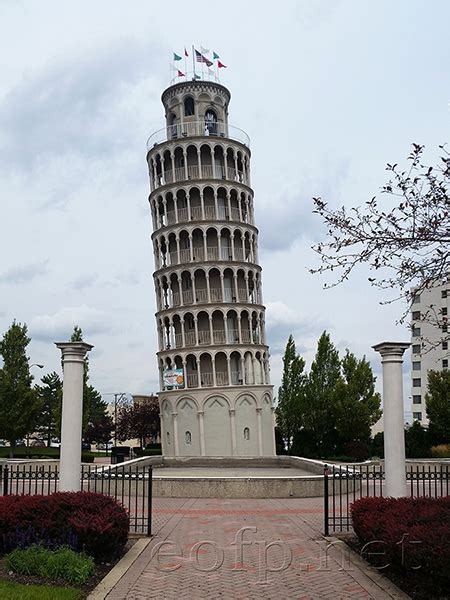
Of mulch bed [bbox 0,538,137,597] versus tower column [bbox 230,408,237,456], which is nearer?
mulch bed [bbox 0,538,137,597]

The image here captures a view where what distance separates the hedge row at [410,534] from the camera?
866 cm

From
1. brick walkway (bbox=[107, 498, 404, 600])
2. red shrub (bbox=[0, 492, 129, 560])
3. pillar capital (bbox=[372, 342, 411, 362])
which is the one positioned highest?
pillar capital (bbox=[372, 342, 411, 362])

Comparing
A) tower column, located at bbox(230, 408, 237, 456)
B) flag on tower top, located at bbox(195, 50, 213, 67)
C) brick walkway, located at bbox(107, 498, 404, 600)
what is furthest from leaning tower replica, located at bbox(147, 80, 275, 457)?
brick walkway, located at bbox(107, 498, 404, 600)

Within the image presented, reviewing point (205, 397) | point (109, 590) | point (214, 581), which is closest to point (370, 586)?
point (214, 581)

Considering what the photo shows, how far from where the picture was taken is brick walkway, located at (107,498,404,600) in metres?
9.57

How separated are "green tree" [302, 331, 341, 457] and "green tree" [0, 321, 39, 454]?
21.7 meters

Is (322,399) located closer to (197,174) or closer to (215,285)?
(215,285)

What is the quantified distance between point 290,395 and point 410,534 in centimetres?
4754

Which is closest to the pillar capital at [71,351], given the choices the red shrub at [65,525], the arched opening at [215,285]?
the red shrub at [65,525]

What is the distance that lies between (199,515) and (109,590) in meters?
8.48

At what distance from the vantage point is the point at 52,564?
10.0 metres

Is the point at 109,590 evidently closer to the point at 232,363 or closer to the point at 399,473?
the point at 399,473

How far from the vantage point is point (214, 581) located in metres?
10.1

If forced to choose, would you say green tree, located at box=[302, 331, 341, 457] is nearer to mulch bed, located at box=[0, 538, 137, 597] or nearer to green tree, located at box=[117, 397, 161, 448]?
green tree, located at box=[117, 397, 161, 448]
